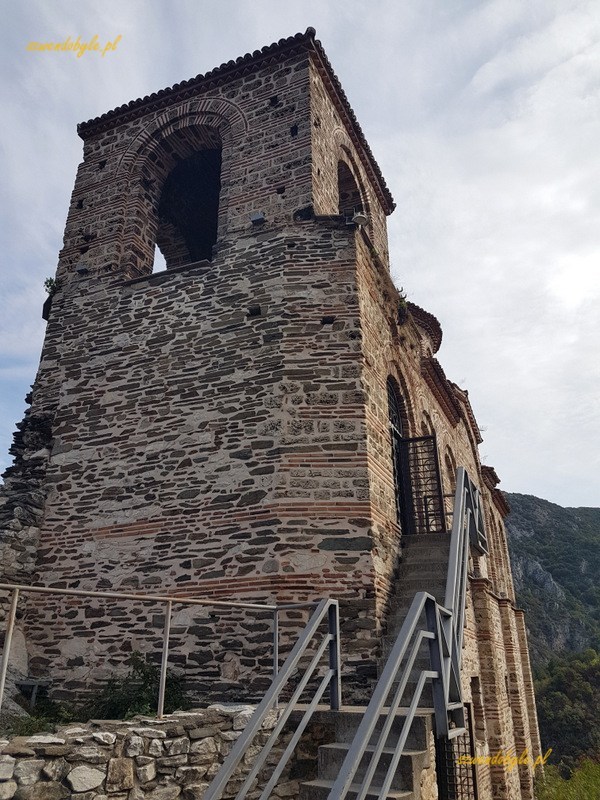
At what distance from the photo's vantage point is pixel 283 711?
431 centimetres

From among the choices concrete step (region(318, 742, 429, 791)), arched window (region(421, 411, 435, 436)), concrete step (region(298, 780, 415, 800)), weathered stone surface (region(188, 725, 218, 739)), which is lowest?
concrete step (region(298, 780, 415, 800))

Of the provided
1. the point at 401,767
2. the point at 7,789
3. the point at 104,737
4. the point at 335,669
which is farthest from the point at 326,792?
the point at 7,789

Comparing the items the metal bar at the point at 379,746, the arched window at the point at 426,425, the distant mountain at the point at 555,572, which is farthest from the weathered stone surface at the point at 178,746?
the distant mountain at the point at 555,572

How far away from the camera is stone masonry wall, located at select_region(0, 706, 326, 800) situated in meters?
3.69

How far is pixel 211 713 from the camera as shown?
4.66 metres

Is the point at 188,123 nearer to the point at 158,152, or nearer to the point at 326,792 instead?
the point at 158,152

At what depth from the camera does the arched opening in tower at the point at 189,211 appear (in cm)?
1272

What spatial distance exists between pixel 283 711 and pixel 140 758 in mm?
1052

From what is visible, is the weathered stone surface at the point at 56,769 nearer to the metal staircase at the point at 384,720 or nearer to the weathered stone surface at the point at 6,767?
the weathered stone surface at the point at 6,767

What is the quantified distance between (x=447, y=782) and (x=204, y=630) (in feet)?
9.71

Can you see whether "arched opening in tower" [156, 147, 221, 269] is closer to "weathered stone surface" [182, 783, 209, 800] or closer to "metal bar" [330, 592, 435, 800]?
"metal bar" [330, 592, 435, 800]

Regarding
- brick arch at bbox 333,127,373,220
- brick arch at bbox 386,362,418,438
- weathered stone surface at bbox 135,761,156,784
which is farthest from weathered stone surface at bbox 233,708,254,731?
brick arch at bbox 333,127,373,220

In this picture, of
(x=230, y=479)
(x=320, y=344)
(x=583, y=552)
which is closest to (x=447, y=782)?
(x=230, y=479)

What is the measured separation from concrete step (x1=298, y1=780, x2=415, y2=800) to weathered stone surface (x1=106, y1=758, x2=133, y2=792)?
1.21 metres
